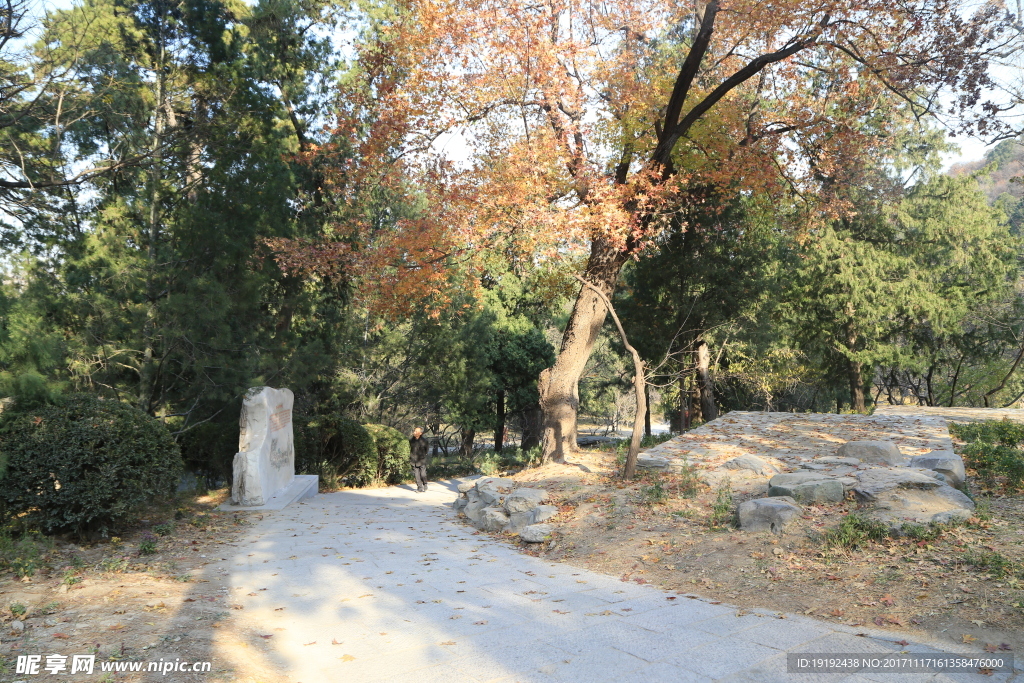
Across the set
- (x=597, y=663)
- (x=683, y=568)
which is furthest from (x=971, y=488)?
(x=597, y=663)

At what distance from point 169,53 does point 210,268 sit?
4011 millimetres

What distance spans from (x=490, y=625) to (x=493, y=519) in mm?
4641

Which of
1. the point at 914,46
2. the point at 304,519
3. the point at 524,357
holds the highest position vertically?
the point at 914,46

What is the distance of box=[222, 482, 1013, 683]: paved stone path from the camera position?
164 inches

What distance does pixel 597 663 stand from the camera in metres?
4.23

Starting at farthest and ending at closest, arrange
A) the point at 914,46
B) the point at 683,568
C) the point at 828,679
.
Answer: the point at 914,46 < the point at 683,568 < the point at 828,679

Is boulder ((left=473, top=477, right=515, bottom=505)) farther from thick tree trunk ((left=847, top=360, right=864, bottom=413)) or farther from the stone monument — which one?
thick tree trunk ((left=847, top=360, right=864, bottom=413))

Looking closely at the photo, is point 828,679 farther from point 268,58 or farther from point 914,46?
point 268,58

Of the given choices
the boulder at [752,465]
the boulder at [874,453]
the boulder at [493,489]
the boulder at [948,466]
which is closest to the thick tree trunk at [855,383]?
the boulder at [874,453]

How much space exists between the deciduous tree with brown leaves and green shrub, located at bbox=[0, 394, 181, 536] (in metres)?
5.31

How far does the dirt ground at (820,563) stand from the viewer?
472 centimetres

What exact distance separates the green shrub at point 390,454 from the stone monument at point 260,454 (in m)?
4.17

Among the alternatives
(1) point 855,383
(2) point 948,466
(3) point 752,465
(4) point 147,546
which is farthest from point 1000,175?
(4) point 147,546

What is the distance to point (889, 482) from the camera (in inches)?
283
